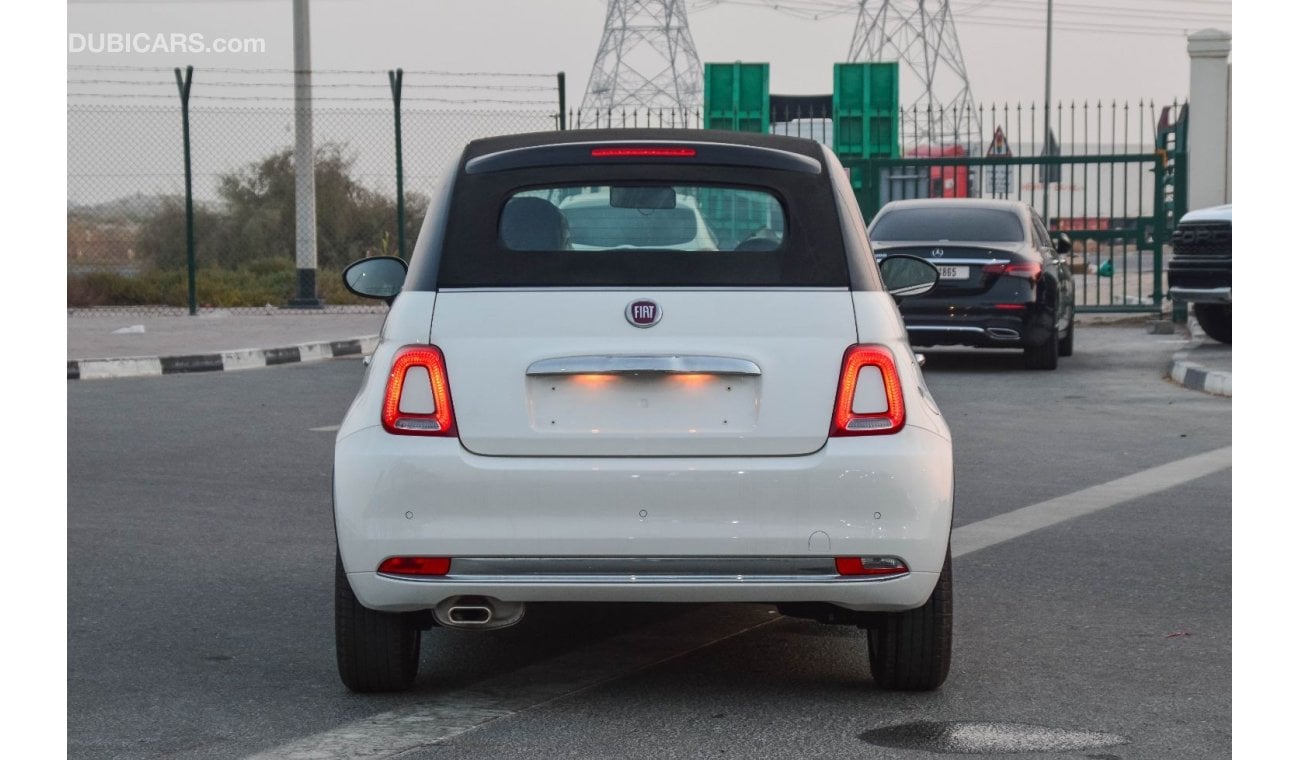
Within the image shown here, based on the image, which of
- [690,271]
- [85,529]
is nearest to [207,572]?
[85,529]

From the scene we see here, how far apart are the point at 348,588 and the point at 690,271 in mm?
1258

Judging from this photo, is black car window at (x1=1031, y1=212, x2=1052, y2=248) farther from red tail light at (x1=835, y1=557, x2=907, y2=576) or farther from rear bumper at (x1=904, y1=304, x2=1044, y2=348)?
red tail light at (x1=835, y1=557, x2=907, y2=576)

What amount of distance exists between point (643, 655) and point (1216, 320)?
13.4 metres

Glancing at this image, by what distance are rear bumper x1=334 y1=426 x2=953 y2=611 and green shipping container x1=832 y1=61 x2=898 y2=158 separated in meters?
22.4

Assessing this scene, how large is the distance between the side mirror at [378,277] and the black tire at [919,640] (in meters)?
1.93

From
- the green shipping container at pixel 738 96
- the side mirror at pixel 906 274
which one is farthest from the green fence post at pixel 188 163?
the side mirror at pixel 906 274

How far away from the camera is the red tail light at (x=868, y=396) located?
462cm

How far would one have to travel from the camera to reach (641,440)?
15.0 ft

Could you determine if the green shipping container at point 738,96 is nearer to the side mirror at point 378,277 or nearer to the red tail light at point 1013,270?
the red tail light at point 1013,270

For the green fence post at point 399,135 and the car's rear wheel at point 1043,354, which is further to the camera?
the green fence post at point 399,135

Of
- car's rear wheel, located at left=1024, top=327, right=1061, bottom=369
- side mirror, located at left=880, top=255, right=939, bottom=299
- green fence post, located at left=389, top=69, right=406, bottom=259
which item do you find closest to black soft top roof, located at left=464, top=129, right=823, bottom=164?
side mirror, located at left=880, top=255, right=939, bottom=299

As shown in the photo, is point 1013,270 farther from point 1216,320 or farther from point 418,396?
point 418,396

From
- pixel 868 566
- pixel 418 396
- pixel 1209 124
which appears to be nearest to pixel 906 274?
pixel 868 566

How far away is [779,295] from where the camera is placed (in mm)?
4730
